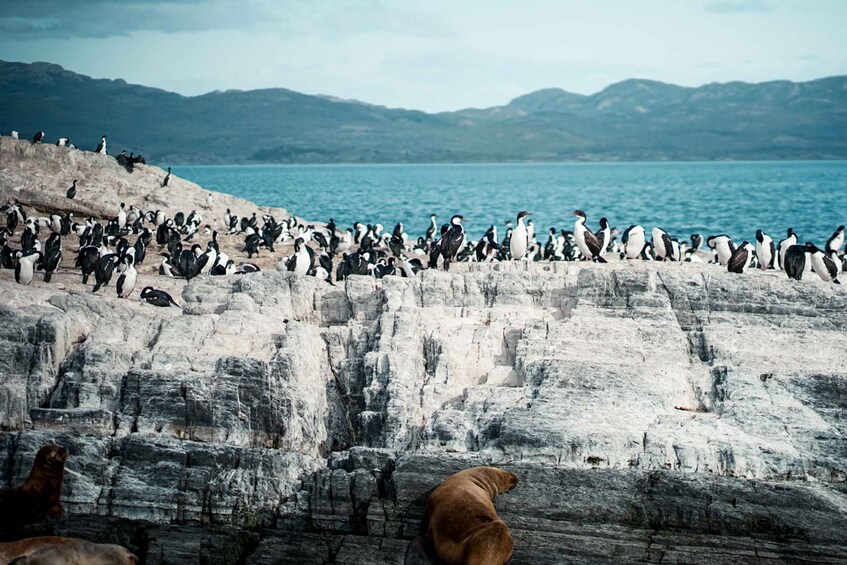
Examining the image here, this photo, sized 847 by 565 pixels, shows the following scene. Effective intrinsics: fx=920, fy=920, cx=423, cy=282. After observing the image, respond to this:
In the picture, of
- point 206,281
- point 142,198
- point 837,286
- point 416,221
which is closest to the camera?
point 837,286

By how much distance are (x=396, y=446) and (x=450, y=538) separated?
2658 mm

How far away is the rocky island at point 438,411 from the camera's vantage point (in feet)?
32.4

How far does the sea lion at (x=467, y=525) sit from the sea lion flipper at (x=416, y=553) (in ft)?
0.35

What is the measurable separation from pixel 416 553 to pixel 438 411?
8.99ft

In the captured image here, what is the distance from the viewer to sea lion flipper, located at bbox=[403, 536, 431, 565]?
9.34m

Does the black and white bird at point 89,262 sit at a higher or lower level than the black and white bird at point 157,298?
higher

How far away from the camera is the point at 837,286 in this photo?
14.3 meters

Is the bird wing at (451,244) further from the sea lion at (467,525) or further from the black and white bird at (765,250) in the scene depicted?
the sea lion at (467,525)

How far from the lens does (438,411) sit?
469 inches

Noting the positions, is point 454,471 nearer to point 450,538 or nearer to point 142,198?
point 450,538

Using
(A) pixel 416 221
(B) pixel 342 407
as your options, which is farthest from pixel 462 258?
(A) pixel 416 221

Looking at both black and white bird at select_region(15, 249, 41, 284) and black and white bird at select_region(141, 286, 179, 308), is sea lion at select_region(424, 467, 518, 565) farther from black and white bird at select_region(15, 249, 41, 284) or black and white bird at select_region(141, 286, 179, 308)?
black and white bird at select_region(15, 249, 41, 284)

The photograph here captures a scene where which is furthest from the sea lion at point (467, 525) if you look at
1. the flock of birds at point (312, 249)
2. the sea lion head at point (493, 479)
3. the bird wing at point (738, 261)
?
the bird wing at point (738, 261)

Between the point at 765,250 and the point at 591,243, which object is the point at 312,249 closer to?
the point at 591,243
